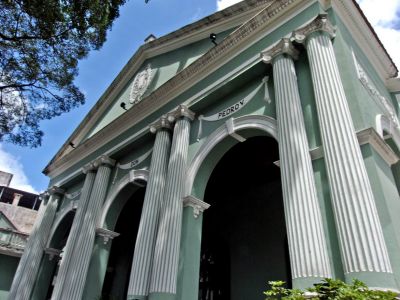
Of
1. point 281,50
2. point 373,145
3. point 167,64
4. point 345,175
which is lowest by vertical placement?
point 345,175

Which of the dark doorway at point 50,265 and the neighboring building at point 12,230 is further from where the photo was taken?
the neighboring building at point 12,230

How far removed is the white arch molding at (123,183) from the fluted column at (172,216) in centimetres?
180

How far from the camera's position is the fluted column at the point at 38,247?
42.0ft

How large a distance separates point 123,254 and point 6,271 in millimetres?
6462

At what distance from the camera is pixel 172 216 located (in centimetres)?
804

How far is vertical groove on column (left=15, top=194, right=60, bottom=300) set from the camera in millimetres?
12780

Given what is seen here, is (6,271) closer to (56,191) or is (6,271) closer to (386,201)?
(56,191)

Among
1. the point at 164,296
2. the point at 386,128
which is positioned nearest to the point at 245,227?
the point at 164,296

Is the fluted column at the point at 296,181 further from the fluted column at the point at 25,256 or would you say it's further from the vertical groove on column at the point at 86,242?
the fluted column at the point at 25,256

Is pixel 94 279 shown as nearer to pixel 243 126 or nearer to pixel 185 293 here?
pixel 185 293

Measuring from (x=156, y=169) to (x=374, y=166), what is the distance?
18.4 feet

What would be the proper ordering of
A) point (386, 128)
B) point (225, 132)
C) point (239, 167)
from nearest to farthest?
1. point (386, 128)
2. point (225, 132)
3. point (239, 167)

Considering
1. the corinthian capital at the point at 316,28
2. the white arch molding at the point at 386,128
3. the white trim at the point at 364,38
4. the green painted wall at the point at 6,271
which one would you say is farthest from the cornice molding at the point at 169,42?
the green painted wall at the point at 6,271

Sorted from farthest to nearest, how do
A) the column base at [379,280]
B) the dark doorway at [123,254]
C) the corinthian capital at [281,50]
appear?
→ 1. the dark doorway at [123,254]
2. the corinthian capital at [281,50]
3. the column base at [379,280]
